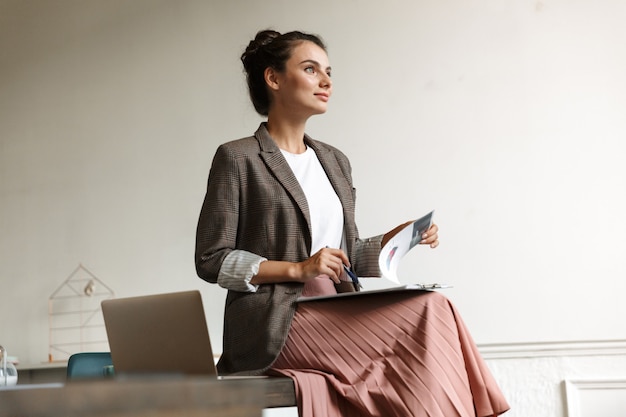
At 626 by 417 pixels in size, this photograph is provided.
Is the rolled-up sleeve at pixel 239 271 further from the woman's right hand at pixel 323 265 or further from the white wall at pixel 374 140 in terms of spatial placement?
the white wall at pixel 374 140

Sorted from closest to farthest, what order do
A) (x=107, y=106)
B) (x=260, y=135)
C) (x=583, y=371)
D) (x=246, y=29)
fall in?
(x=260, y=135), (x=583, y=371), (x=246, y=29), (x=107, y=106)

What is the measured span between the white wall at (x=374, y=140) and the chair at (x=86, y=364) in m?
0.85

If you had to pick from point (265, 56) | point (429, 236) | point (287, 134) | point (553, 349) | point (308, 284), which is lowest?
point (553, 349)

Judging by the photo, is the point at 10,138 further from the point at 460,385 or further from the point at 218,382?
the point at 218,382

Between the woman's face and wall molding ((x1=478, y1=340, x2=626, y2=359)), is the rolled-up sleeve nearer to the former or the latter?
the woman's face

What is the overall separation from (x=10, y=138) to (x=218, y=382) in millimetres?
3842

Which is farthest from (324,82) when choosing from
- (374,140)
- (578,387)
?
(578,387)

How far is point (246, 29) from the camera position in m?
3.87

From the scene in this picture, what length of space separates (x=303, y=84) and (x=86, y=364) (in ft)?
4.47

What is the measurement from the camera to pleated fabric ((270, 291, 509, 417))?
5.22 ft

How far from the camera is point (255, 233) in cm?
199

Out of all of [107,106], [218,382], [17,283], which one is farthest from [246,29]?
[218,382]

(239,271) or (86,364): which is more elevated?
(239,271)

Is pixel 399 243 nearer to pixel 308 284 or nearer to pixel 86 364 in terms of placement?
pixel 308 284
